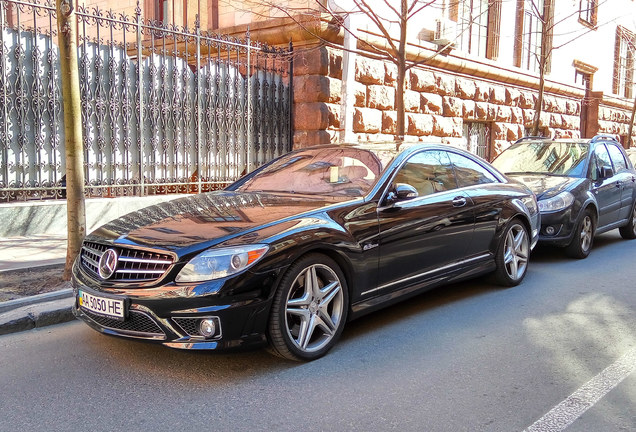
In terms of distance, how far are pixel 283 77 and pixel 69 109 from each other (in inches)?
254

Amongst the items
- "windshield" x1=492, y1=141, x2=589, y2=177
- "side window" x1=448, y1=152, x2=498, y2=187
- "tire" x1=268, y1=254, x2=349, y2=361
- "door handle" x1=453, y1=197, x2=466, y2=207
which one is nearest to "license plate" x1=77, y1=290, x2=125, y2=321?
"tire" x1=268, y1=254, x2=349, y2=361

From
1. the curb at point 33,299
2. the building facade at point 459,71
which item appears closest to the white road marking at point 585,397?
the curb at point 33,299

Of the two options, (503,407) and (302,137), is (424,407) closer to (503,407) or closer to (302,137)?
(503,407)

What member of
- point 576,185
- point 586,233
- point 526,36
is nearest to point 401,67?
point 576,185

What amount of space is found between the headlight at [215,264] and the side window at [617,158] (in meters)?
7.59

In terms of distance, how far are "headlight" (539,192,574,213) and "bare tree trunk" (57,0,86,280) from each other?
5538 millimetres

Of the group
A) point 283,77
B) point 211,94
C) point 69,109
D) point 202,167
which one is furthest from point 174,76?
point 69,109

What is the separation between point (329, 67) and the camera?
36.8ft

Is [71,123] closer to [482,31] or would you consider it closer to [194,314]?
[194,314]

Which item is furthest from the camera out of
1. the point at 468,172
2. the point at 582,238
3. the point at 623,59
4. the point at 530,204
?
the point at 623,59

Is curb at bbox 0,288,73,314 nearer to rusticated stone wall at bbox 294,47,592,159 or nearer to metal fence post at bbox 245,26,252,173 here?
metal fence post at bbox 245,26,252,173

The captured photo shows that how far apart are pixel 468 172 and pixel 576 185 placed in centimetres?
280

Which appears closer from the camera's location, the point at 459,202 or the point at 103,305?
the point at 103,305

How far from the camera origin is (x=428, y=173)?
17.7 feet
